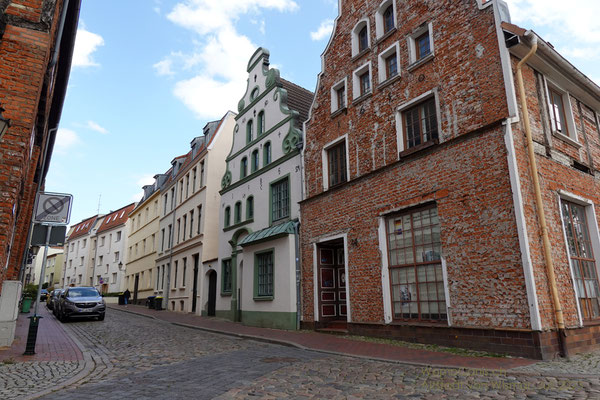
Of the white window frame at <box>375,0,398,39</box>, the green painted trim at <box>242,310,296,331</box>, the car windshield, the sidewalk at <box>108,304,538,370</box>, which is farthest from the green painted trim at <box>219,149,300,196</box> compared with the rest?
the car windshield

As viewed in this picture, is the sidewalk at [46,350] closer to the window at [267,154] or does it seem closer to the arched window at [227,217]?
the arched window at [227,217]

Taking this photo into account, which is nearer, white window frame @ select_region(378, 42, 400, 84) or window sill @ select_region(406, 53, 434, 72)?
window sill @ select_region(406, 53, 434, 72)

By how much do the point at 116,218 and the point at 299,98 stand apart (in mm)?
38582

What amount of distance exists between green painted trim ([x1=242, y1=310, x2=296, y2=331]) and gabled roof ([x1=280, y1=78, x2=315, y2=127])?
7695 mm

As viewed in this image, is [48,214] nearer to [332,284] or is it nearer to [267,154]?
[332,284]

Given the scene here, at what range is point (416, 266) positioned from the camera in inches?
417

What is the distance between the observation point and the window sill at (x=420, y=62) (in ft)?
36.2

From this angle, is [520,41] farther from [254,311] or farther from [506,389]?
[254,311]

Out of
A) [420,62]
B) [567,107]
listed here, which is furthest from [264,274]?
[567,107]

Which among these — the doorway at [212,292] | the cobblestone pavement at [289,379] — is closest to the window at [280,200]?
the doorway at [212,292]

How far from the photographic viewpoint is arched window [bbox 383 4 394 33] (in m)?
13.0

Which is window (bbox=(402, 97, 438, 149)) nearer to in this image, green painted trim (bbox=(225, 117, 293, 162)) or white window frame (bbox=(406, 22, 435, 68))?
white window frame (bbox=(406, 22, 435, 68))

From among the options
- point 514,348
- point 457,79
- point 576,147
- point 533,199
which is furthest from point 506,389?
point 576,147

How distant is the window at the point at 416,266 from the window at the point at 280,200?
6038 mm
